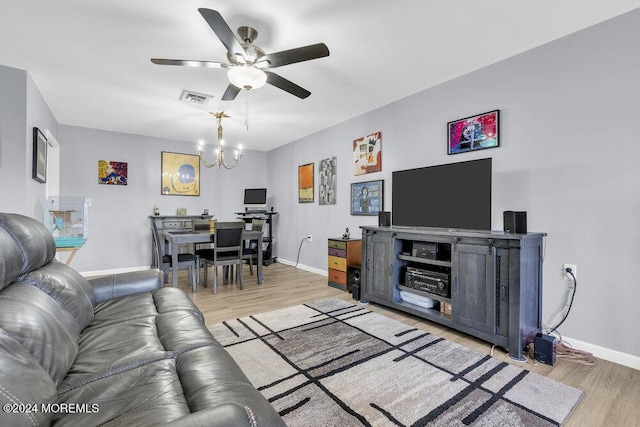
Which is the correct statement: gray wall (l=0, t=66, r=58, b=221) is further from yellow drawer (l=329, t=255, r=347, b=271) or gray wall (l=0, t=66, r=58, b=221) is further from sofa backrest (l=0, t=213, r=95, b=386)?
yellow drawer (l=329, t=255, r=347, b=271)

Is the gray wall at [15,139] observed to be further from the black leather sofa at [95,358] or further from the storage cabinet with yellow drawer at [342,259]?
the storage cabinet with yellow drawer at [342,259]

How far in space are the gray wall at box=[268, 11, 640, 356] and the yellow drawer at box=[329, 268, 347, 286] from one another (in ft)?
6.48

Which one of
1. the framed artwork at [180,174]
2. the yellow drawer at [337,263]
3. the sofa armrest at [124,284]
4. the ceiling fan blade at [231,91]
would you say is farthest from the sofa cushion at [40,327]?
the framed artwork at [180,174]

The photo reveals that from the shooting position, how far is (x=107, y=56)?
8.88 feet

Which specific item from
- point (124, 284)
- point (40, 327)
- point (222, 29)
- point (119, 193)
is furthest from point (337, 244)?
point (119, 193)

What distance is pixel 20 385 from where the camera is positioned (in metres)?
0.80

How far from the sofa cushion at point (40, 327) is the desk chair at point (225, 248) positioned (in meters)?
2.53

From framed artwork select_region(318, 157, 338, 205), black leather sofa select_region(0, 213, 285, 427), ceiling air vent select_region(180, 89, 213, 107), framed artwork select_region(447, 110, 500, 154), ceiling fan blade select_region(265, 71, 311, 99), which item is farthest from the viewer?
framed artwork select_region(318, 157, 338, 205)

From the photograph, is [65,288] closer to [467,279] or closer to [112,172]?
[467,279]

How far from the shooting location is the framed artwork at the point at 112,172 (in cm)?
507

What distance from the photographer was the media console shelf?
2.21m

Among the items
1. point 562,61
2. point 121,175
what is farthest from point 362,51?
point 121,175

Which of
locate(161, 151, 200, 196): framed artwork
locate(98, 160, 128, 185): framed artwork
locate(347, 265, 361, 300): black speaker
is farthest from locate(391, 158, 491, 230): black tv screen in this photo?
locate(98, 160, 128, 185): framed artwork

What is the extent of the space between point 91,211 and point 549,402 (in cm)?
624
